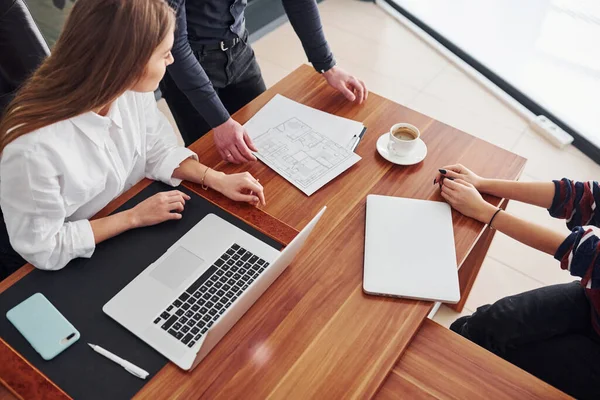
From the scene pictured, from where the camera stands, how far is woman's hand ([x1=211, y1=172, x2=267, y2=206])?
3.79 feet

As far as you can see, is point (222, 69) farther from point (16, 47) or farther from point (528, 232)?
point (528, 232)

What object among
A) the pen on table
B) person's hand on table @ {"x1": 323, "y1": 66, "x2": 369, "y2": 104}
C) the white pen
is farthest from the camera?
person's hand on table @ {"x1": 323, "y1": 66, "x2": 369, "y2": 104}

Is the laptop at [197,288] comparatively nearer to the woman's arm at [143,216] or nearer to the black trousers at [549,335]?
the woman's arm at [143,216]

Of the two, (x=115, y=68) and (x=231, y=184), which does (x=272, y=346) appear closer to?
(x=231, y=184)

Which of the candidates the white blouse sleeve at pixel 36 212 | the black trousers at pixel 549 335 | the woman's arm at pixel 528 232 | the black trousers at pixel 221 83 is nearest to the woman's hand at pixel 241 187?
the white blouse sleeve at pixel 36 212

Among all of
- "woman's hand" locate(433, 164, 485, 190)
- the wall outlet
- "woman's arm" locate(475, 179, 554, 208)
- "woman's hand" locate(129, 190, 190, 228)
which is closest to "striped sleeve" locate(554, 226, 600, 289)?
"woman's arm" locate(475, 179, 554, 208)

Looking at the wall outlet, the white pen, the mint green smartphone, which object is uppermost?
the mint green smartphone

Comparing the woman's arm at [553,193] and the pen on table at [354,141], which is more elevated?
the pen on table at [354,141]

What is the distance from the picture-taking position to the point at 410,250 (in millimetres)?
1103

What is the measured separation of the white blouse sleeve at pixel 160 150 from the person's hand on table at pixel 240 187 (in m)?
0.10

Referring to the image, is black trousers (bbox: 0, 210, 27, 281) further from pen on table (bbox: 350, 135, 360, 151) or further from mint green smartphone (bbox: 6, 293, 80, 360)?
pen on table (bbox: 350, 135, 360, 151)

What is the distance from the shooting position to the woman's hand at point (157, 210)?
3.59 ft

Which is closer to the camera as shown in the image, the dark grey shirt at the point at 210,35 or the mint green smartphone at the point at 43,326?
the mint green smartphone at the point at 43,326

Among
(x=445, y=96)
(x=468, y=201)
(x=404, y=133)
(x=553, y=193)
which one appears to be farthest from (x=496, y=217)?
(x=445, y=96)
